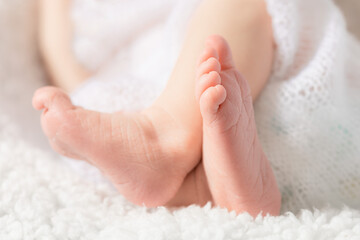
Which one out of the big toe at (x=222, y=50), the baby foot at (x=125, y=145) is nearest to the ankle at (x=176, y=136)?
the baby foot at (x=125, y=145)

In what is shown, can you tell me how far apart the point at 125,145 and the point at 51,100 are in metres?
0.13

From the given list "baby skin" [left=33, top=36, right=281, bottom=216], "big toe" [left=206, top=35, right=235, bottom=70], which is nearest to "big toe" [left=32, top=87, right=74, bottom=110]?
"baby skin" [left=33, top=36, right=281, bottom=216]

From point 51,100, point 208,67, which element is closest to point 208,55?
point 208,67

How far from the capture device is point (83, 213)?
65 centimetres

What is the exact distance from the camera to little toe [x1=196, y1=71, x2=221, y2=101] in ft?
1.78

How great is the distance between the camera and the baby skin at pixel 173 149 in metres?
0.58

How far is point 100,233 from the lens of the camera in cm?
59

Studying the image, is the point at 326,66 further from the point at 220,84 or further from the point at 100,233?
the point at 100,233

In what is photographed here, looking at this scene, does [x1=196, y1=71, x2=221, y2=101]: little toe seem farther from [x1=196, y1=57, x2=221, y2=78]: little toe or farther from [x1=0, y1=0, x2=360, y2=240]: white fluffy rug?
[x1=0, y1=0, x2=360, y2=240]: white fluffy rug

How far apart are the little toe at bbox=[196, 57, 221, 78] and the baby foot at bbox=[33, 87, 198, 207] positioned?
128 mm

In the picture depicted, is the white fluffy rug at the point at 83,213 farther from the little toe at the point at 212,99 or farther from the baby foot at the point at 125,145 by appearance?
the little toe at the point at 212,99

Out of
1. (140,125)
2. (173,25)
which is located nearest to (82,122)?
(140,125)

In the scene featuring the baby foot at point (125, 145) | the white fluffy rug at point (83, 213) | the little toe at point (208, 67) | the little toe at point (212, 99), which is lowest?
the white fluffy rug at point (83, 213)

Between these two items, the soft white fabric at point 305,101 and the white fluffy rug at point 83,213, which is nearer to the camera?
the white fluffy rug at point 83,213
